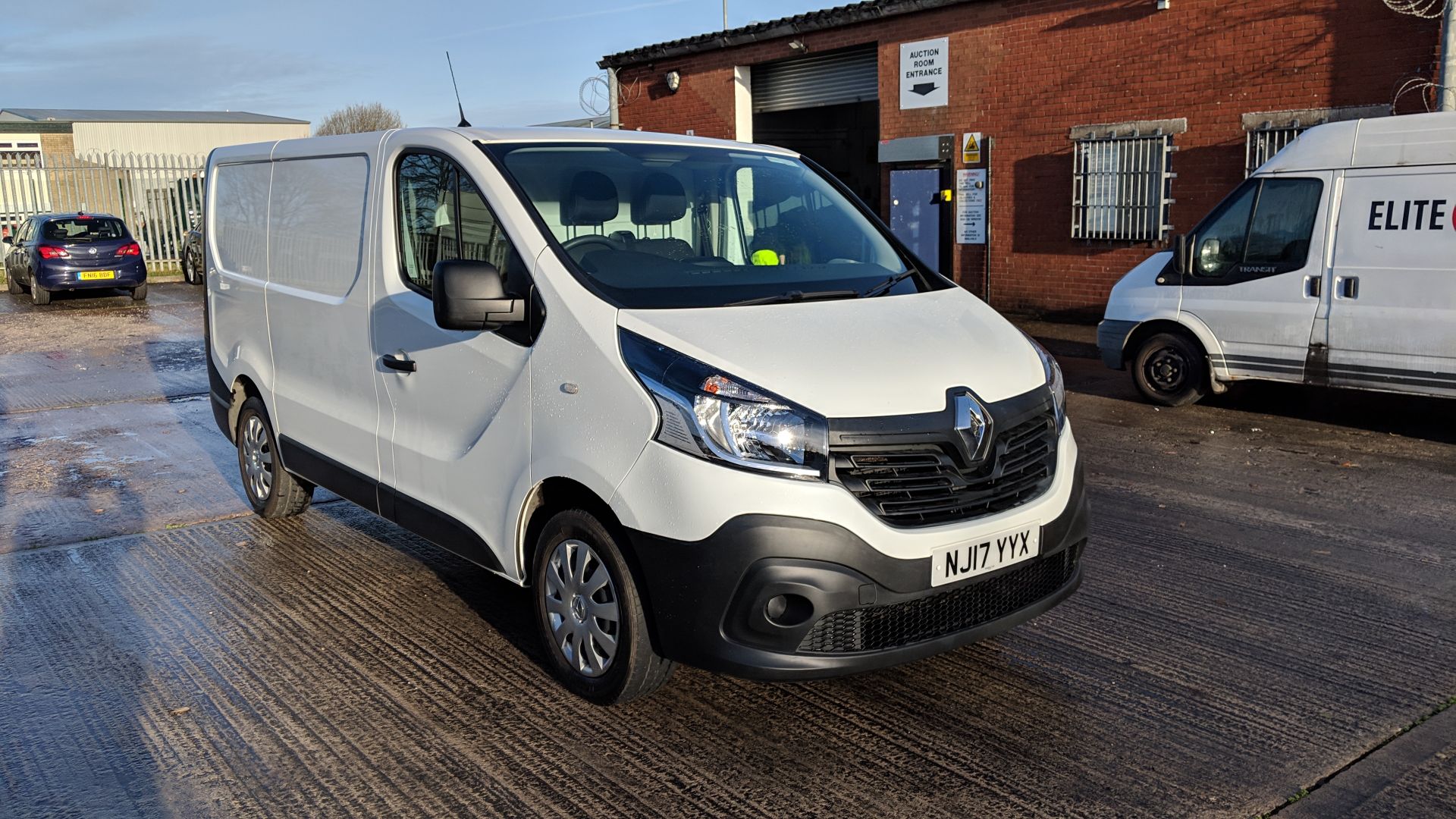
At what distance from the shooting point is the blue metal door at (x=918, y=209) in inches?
680

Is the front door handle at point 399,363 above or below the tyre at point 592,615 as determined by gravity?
above

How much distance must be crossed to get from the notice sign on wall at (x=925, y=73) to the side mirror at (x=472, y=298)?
1409cm

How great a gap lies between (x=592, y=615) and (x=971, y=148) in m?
14.1

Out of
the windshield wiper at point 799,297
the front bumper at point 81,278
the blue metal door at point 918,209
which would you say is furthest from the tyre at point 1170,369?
the front bumper at point 81,278

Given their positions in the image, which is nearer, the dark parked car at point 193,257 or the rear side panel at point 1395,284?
the rear side panel at point 1395,284

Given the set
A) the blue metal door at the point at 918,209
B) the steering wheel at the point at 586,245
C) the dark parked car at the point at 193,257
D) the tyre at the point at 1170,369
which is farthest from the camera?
the dark parked car at the point at 193,257

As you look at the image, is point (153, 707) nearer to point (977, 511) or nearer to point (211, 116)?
point (977, 511)

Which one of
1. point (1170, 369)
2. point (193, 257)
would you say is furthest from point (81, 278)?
point (1170, 369)

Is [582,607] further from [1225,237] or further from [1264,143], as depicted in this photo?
[1264,143]

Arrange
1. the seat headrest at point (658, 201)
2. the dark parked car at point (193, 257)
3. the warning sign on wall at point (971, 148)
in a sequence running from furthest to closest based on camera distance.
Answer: the dark parked car at point (193, 257) < the warning sign on wall at point (971, 148) < the seat headrest at point (658, 201)

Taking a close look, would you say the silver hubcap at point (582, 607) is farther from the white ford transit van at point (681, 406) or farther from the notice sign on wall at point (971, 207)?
the notice sign on wall at point (971, 207)

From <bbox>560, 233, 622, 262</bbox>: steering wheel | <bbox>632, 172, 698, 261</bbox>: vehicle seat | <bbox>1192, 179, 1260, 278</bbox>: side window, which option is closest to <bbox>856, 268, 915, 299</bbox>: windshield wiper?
<bbox>632, 172, 698, 261</bbox>: vehicle seat

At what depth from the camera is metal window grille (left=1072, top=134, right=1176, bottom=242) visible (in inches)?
565

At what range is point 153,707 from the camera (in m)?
4.02
